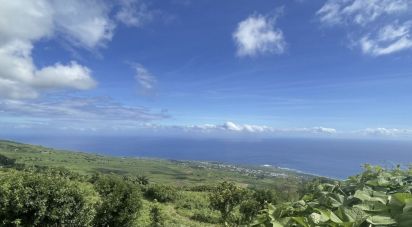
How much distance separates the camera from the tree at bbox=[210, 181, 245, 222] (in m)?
26.2

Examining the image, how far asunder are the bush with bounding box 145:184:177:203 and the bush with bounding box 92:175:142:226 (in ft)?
54.8

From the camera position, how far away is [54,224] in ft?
72.7

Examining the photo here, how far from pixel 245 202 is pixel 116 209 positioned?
31.8 ft

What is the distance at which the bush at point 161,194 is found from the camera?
42.6m

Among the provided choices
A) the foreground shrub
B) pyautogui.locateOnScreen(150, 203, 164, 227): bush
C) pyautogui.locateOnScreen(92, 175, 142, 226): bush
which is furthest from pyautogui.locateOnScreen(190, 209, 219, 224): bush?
the foreground shrub

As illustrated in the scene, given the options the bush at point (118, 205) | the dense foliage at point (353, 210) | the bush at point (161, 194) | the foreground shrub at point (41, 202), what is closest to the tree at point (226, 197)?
the bush at point (118, 205)

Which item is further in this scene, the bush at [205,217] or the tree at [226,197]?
the bush at [205,217]

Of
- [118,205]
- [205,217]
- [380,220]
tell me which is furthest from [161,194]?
[380,220]

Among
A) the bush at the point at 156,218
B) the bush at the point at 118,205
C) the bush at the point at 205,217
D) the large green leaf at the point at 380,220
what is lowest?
the bush at the point at 205,217

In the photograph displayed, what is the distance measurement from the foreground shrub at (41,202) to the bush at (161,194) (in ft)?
62.5

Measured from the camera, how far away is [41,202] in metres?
21.5

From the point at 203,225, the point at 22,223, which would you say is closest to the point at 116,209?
the point at 22,223

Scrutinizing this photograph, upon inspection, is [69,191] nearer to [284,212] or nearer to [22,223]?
[22,223]

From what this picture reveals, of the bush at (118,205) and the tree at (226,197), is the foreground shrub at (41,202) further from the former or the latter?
the tree at (226,197)
